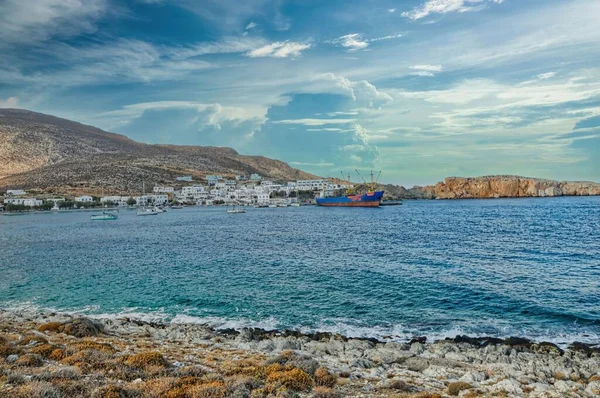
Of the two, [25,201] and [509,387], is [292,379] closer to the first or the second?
[509,387]

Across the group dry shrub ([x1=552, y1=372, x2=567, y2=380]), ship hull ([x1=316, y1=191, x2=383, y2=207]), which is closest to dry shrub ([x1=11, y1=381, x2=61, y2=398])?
dry shrub ([x1=552, y1=372, x2=567, y2=380])

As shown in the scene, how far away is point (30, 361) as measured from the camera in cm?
1169

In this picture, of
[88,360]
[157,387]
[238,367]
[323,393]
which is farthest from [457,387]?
[88,360]

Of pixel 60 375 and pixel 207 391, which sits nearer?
pixel 207 391

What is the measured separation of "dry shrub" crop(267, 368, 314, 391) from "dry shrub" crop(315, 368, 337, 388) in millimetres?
279

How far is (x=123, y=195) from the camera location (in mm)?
182125

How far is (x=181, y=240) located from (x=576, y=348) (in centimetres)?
4879

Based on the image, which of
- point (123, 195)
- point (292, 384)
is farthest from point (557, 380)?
point (123, 195)

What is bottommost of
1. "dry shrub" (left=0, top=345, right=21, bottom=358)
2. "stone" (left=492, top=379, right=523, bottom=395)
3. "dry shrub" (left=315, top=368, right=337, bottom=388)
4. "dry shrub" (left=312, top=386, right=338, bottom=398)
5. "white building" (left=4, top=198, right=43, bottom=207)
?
"stone" (left=492, top=379, right=523, bottom=395)

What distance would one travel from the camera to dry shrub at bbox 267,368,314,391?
10.6 m

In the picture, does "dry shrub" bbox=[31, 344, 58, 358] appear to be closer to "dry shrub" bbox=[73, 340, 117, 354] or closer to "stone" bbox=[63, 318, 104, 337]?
"dry shrub" bbox=[73, 340, 117, 354]

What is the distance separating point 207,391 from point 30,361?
240 inches

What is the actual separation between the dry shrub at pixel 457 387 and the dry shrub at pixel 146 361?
852 cm

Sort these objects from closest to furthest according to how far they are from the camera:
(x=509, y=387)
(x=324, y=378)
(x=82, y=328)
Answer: (x=324, y=378) → (x=509, y=387) → (x=82, y=328)
